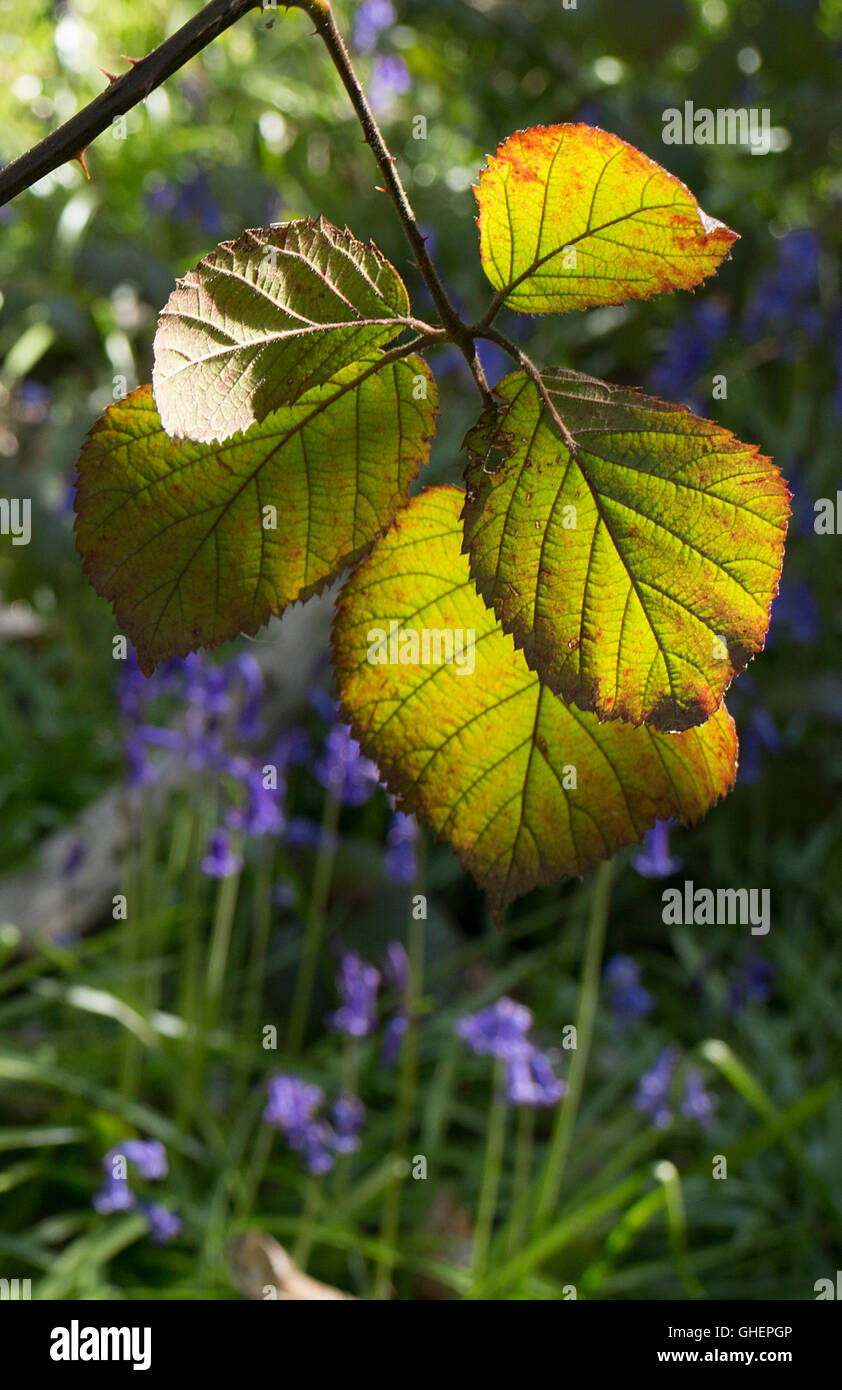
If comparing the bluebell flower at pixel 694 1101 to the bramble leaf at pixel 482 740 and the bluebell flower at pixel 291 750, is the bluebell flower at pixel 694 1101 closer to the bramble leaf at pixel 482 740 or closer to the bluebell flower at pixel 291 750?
the bluebell flower at pixel 291 750

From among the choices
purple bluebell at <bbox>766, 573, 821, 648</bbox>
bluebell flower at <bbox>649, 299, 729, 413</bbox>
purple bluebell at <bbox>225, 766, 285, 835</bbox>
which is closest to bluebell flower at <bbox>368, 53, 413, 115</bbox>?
bluebell flower at <bbox>649, 299, 729, 413</bbox>

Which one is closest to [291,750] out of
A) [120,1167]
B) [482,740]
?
[120,1167]

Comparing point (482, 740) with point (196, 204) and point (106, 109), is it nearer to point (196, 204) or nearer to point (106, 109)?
point (106, 109)

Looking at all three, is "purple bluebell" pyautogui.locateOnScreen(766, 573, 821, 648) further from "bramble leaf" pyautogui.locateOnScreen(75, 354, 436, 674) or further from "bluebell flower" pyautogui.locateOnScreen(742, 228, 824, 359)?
"bramble leaf" pyautogui.locateOnScreen(75, 354, 436, 674)

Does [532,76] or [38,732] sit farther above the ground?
[532,76]
